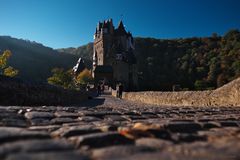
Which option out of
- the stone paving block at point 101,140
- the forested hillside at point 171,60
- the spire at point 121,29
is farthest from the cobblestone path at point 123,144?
the spire at point 121,29

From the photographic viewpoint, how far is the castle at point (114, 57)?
56938mm

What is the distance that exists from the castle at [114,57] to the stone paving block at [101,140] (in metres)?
50.7

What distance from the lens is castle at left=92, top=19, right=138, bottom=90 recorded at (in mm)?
56938

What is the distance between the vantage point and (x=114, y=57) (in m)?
64.0

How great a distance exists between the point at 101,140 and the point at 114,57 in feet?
204

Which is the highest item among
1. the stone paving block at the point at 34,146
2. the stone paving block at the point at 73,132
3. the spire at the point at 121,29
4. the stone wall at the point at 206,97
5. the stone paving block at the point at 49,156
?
the spire at the point at 121,29

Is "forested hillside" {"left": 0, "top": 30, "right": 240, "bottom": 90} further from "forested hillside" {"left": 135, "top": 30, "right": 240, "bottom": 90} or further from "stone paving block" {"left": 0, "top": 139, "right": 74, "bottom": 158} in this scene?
"stone paving block" {"left": 0, "top": 139, "right": 74, "bottom": 158}

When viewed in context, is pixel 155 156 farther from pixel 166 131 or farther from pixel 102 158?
pixel 166 131

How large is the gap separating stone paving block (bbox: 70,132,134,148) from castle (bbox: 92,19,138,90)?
50733 millimetres

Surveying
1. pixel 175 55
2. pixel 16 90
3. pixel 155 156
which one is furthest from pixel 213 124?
pixel 175 55

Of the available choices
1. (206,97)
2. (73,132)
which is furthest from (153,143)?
(206,97)

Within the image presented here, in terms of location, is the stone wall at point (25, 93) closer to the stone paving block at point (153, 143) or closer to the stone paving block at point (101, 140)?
the stone paving block at point (101, 140)

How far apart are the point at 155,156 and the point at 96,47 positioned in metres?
74.8

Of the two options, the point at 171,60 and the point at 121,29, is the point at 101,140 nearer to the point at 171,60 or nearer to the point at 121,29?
the point at 121,29
